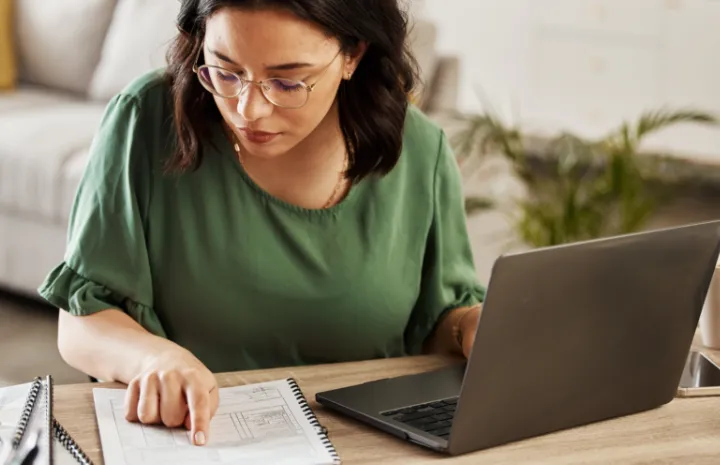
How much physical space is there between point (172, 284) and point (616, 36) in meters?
3.33

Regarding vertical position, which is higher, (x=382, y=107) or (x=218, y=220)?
(x=382, y=107)

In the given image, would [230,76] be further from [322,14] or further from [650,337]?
[650,337]

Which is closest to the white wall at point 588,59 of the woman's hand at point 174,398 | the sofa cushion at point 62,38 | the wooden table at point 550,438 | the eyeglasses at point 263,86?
the sofa cushion at point 62,38

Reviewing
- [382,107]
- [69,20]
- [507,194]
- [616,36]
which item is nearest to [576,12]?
[616,36]

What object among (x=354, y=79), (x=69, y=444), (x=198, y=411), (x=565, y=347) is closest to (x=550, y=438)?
(x=565, y=347)

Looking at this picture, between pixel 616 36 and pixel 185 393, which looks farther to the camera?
pixel 616 36

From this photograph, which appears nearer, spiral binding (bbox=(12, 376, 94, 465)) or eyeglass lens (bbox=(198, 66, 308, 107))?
spiral binding (bbox=(12, 376, 94, 465))

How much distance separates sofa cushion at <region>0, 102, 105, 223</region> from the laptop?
2.21 metres

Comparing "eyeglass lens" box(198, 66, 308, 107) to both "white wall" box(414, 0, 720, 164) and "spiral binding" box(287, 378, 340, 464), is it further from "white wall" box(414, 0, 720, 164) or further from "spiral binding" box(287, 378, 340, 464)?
"white wall" box(414, 0, 720, 164)

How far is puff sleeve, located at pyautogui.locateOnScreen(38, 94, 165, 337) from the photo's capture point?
1.42m

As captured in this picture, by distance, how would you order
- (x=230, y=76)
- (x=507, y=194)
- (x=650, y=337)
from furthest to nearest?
1. (x=507, y=194)
2. (x=230, y=76)
3. (x=650, y=337)

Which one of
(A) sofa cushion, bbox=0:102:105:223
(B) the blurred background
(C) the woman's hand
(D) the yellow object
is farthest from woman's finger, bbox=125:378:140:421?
(D) the yellow object

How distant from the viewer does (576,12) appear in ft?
14.8

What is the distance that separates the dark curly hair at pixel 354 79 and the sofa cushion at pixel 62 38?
266 cm
